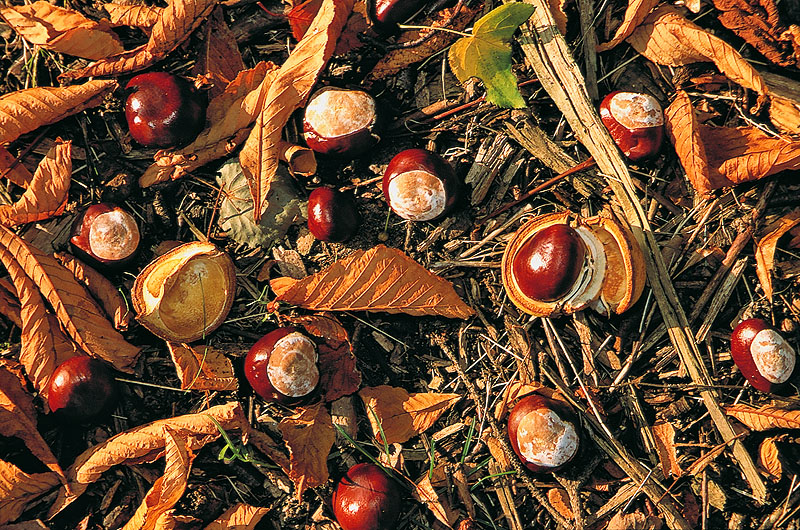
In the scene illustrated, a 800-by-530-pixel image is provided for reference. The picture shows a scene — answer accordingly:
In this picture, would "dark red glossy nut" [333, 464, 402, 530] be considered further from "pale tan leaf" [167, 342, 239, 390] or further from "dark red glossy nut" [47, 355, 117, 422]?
"dark red glossy nut" [47, 355, 117, 422]

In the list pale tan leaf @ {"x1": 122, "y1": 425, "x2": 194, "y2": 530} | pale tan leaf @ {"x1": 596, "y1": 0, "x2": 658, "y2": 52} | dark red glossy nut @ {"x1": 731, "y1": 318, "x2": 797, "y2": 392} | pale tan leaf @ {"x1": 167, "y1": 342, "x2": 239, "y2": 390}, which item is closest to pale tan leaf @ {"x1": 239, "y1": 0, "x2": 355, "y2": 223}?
pale tan leaf @ {"x1": 167, "y1": 342, "x2": 239, "y2": 390}

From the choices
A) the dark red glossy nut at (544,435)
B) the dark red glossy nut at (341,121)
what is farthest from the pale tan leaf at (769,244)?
the dark red glossy nut at (341,121)

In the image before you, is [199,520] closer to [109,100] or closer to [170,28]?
[109,100]

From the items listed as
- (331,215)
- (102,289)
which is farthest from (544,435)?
(102,289)

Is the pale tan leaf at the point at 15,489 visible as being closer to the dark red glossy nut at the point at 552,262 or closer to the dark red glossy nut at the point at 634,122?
the dark red glossy nut at the point at 552,262

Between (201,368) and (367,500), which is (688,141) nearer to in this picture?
Result: (367,500)

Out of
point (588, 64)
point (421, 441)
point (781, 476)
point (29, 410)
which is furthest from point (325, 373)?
point (781, 476)
